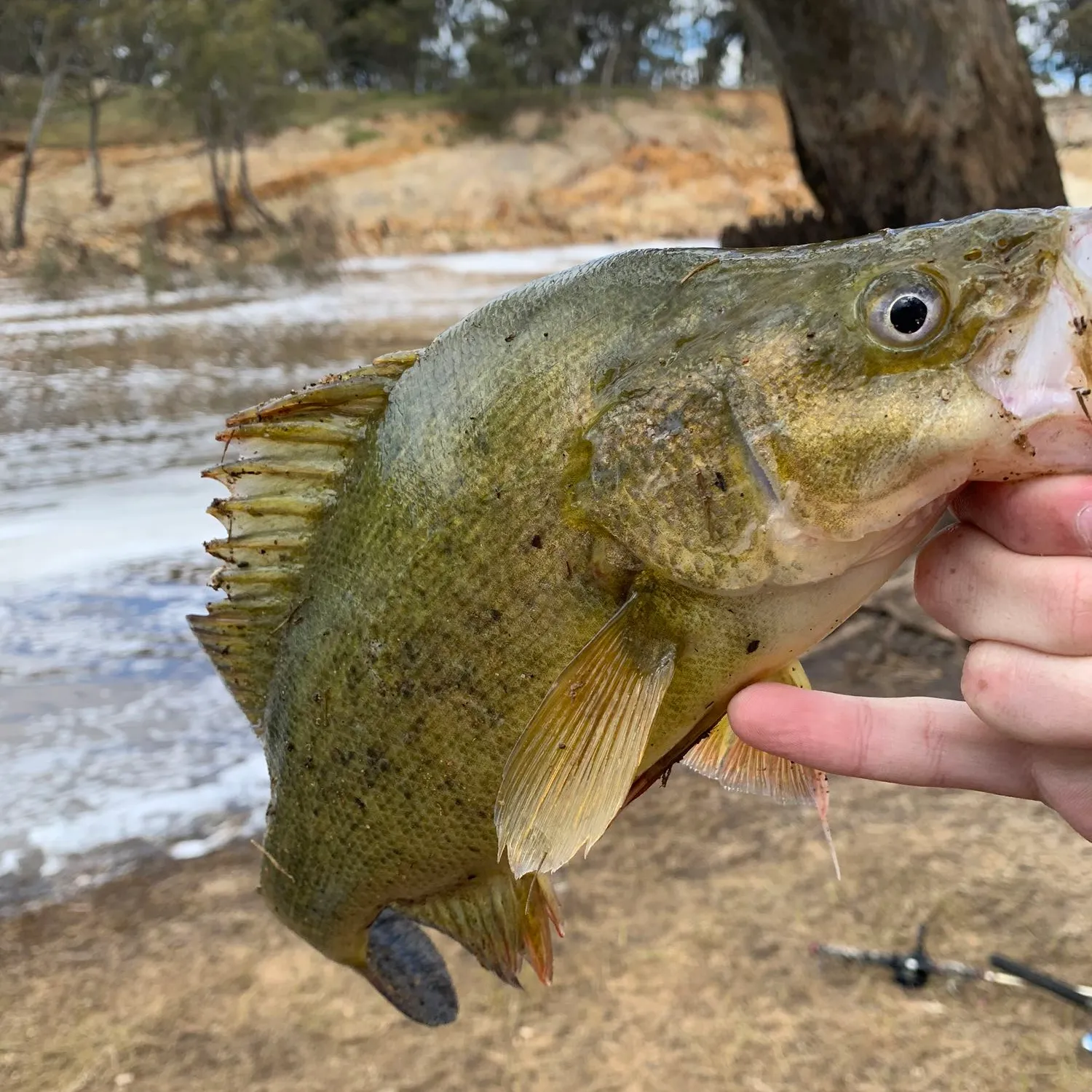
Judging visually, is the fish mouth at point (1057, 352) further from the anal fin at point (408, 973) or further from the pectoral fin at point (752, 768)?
the anal fin at point (408, 973)

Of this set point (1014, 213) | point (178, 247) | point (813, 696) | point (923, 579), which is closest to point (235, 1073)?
point (813, 696)

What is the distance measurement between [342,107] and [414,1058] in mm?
39547

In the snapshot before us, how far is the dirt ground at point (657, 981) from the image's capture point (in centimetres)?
286

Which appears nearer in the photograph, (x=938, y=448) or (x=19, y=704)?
(x=938, y=448)

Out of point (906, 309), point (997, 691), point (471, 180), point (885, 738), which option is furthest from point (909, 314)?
point (471, 180)

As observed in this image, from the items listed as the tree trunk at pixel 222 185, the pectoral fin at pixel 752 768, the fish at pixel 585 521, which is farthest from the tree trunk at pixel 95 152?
the pectoral fin at pixel 752 768

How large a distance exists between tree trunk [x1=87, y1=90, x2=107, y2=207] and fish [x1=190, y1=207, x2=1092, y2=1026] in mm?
31480

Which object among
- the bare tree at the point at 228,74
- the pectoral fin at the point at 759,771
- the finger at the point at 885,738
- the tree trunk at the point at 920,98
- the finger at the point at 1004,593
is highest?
the bare tree at the point at 228,74

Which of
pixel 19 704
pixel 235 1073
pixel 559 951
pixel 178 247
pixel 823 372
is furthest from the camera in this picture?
pixel 178 247

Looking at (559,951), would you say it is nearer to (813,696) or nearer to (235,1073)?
(235,1073)

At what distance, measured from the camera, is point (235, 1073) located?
2900 millimetres

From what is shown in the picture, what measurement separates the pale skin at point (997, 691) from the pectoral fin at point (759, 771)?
0.19 meters

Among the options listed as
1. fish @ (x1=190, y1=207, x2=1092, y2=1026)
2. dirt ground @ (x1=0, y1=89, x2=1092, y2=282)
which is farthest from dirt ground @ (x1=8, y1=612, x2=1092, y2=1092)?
dirt ground @ (x1=0, y1=89, x2=1092, y2=282)

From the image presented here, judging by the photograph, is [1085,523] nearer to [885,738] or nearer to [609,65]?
[885,738]
